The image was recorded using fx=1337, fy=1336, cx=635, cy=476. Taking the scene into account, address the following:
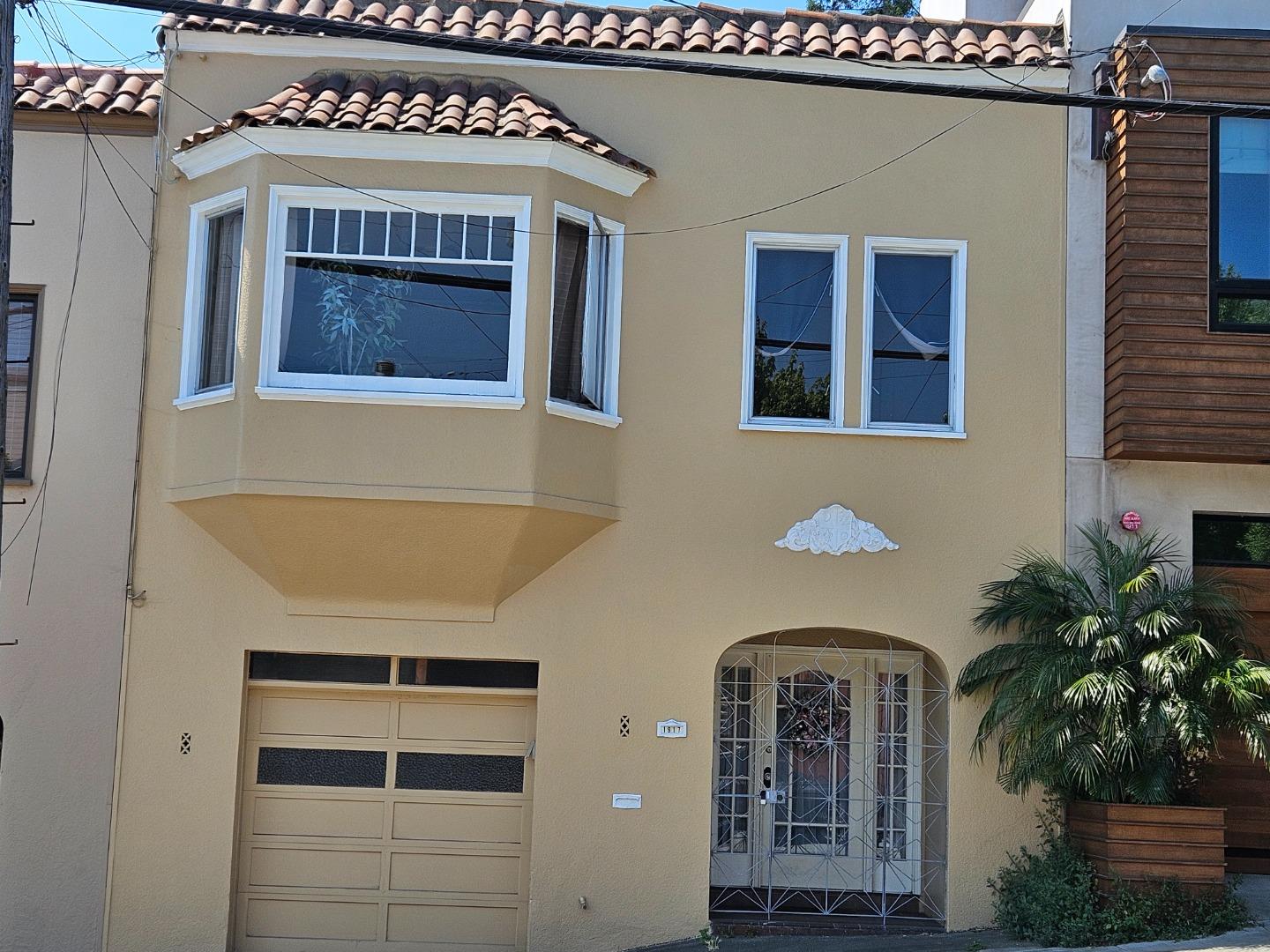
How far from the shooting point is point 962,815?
1068 cm

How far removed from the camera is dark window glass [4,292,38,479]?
36.6 ft

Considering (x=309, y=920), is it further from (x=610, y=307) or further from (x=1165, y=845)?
(x=1165, y=845)

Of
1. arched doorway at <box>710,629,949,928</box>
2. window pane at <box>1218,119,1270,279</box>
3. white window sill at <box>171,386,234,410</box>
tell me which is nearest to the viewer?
white window sill at <box>171,386,234,410</box>

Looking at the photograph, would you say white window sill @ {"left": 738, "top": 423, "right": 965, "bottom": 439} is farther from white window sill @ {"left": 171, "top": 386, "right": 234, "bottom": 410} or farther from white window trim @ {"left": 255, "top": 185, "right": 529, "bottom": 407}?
white window sill @ {"left": 171, "top": 386, "right": 234, "bottom": 410}

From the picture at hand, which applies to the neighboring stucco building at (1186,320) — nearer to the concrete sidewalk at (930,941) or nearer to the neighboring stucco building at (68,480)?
the concrete sidewalk at (930,941)

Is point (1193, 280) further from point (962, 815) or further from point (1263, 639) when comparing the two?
point (962, 815)

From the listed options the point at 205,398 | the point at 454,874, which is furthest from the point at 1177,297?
the point at 205,398

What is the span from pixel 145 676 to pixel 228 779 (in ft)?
3.48

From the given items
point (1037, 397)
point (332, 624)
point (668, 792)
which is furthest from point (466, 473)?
point (1037, 397)

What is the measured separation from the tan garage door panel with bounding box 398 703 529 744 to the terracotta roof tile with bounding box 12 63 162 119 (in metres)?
5.56

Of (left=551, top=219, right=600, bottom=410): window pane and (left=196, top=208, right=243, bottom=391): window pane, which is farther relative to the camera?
(left=196, top=208, right=243, bottom=391): window pane

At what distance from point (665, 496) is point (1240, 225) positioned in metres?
5.22

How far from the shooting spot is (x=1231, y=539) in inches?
436

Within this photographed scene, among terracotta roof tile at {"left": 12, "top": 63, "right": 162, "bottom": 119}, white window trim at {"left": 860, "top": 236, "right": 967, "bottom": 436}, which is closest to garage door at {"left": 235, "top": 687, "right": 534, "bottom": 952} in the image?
white window trim at {"left": 860, "top": 236, "right": 967, "bottom": 436}
